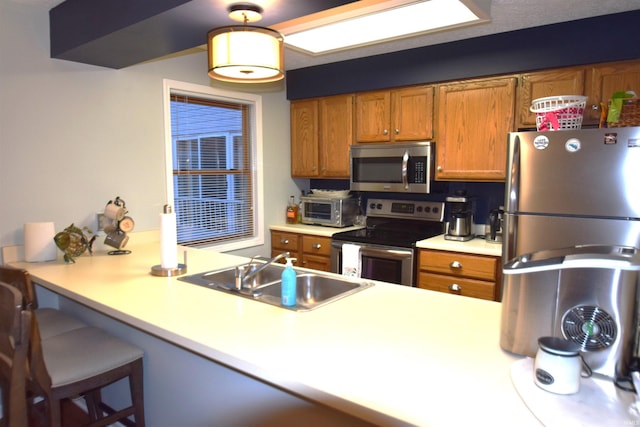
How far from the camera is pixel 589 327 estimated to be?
103cm

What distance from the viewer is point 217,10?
5.81ft

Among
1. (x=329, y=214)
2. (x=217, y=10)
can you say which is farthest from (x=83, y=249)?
(x=329, y=214)

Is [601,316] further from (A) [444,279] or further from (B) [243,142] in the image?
(B) [243,142]

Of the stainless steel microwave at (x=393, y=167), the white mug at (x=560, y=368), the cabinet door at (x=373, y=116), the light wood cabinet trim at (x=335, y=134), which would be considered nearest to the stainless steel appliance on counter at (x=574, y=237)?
the white mug at (x=560, y=368)

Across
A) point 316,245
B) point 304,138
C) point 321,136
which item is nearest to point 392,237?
point 316,245

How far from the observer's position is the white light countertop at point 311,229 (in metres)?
3.64

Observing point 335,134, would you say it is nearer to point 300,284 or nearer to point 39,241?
point 300,284

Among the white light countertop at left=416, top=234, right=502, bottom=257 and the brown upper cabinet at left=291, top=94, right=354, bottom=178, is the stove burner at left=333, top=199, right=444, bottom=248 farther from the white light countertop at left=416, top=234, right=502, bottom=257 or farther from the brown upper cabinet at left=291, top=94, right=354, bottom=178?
the brown upper cabinet at left=291, top=94, right=354, bottom=178

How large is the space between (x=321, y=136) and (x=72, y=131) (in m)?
2.04

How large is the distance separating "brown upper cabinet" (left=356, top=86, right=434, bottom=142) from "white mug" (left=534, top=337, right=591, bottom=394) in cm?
258

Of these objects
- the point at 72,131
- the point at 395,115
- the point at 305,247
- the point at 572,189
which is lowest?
the point at 305,247

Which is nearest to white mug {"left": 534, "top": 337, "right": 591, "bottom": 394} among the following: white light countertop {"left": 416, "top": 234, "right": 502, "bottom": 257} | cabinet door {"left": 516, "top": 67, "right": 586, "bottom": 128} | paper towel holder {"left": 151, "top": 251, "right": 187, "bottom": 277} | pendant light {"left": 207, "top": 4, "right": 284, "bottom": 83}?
pendant light {"left": 207, "top": 4, "right": 284, "bottom": 83}

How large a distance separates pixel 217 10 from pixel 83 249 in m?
1.58

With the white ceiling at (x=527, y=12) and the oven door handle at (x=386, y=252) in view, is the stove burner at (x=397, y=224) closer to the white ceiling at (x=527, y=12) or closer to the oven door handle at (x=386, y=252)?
the oven door handle at (x=386, y=252)
